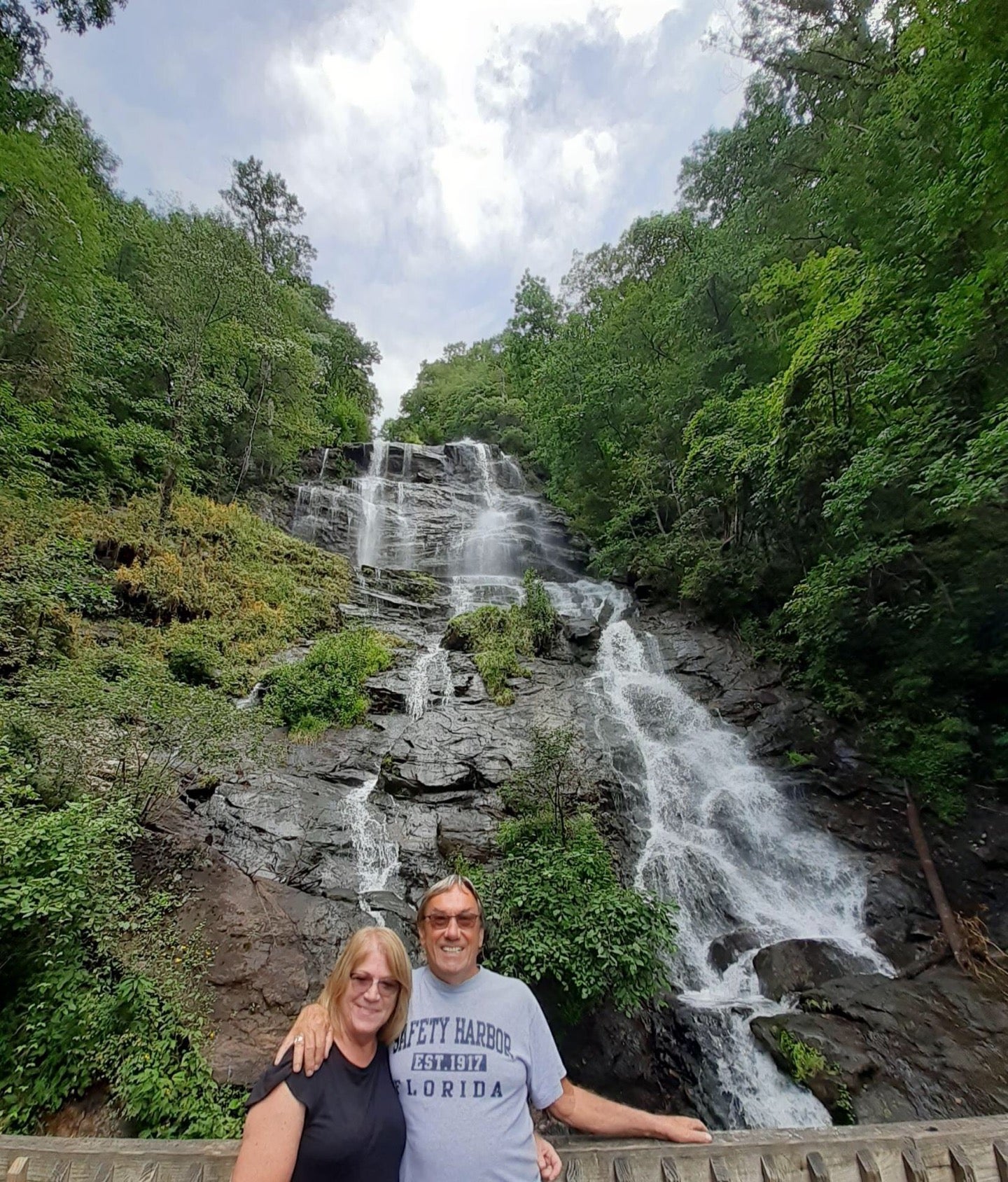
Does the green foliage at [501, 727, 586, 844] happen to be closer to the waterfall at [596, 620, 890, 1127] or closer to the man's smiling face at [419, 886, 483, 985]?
the waterfall at [596, 620, 890, 1127]

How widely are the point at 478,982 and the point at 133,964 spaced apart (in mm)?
3580

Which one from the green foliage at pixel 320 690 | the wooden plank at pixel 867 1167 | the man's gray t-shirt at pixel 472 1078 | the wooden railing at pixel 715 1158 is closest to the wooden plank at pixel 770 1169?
the wooden railing at pixel 715 1158

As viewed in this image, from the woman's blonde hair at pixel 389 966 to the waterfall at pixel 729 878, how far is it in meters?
4.59

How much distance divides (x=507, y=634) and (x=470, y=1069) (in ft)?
33.5

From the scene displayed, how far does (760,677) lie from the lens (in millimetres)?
9984

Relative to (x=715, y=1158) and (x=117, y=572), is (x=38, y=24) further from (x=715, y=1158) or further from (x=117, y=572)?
(x=715, y=1158)

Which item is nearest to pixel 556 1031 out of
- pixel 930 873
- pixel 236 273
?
pixel 930 873

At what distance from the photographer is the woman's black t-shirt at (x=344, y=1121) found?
1157 millimetres

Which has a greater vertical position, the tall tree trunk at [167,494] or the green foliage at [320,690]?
the tall tree trunk at [167,494]

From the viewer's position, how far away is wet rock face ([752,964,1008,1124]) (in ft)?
13.1

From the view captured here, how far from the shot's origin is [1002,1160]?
154 cm

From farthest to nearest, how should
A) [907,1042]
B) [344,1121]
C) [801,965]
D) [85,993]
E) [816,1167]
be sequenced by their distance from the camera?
[801,965] → [907,1042] → [85,993] → [816,1167] → [344,1121]

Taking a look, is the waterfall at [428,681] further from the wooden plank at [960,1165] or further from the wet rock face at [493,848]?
the wooden plank at [960,1165]

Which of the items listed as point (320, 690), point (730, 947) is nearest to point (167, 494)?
point (320, 690)
